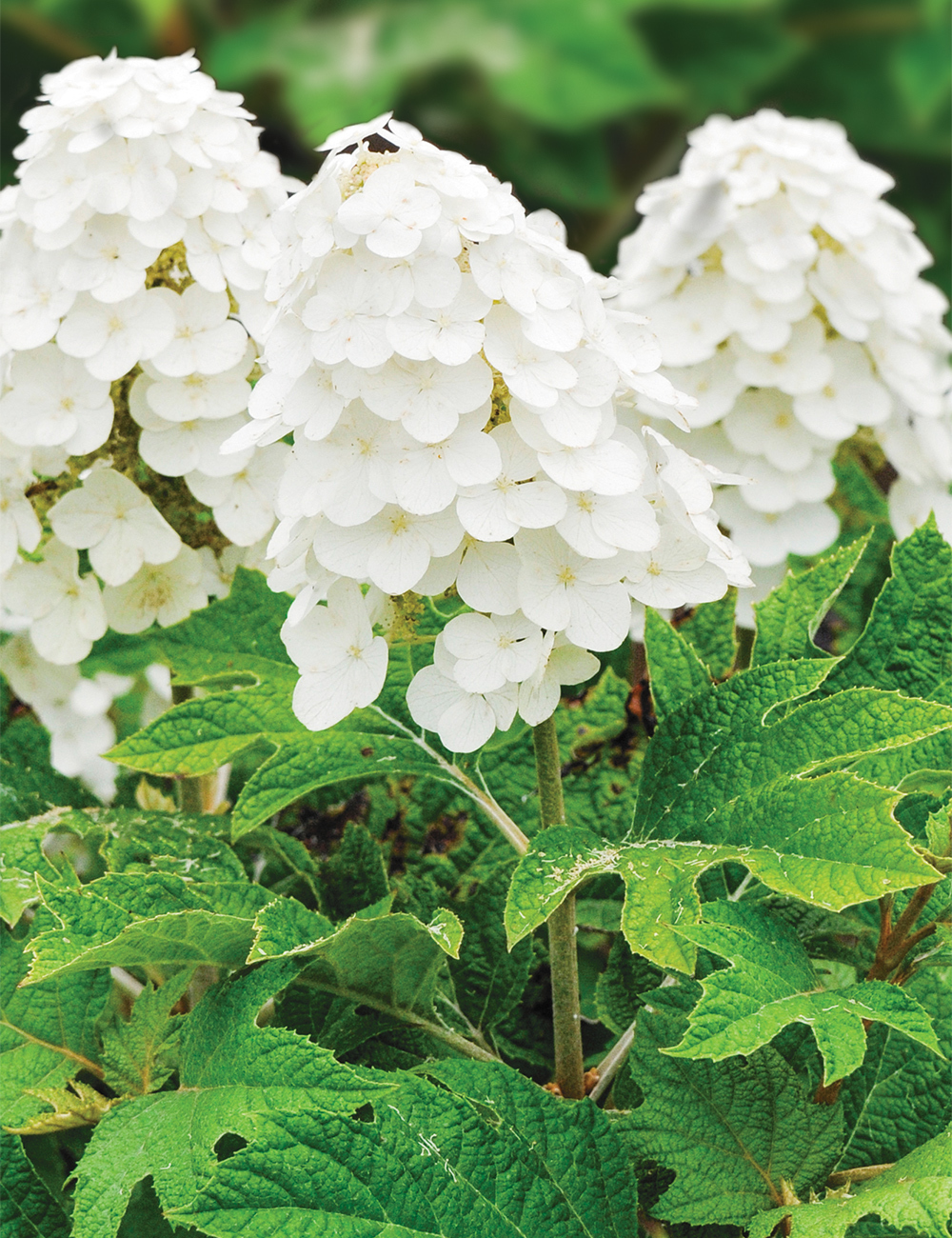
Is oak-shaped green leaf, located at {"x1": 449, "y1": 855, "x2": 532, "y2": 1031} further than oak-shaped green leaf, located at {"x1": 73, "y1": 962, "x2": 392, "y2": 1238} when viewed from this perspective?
Yes

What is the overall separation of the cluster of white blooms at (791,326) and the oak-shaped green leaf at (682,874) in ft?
1.05

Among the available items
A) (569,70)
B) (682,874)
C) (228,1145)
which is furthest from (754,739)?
(569,70)

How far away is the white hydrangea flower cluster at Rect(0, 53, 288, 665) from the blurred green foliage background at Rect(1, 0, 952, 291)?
1749 mm

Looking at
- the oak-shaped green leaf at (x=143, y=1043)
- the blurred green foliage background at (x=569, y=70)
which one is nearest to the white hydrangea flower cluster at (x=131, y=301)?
the oak-shaped green leaf at (x=143, y=1043)

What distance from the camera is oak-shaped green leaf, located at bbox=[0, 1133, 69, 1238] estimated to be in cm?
51

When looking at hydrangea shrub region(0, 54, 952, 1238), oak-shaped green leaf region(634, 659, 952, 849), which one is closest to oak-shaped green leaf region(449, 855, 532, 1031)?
hydrangea shrub region(0, 54, 952, 1238)

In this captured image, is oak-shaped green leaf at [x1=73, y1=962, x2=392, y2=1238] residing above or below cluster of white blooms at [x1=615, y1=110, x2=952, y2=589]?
below

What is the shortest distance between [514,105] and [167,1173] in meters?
2.32

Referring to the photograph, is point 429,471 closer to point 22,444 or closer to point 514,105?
point 22,444

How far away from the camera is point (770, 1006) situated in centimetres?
42

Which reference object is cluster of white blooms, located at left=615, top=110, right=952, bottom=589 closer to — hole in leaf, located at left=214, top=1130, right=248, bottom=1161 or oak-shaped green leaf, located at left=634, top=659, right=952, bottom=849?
oak-shaped green leaf, located at left=634, top=659, right=952, bottom=849

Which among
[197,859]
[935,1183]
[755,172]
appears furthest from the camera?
[755,172]

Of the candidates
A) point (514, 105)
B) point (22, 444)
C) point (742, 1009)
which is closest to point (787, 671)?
point (742, 1009)

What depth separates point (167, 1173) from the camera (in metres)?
0.44
